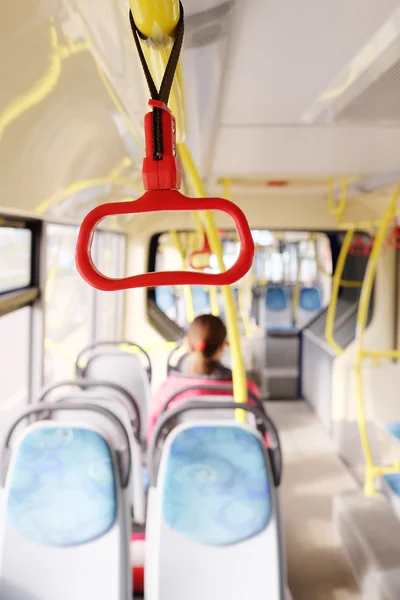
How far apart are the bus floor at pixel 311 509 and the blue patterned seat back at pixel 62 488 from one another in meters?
1.57

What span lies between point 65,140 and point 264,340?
5480mm

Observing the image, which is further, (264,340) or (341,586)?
(264,340)

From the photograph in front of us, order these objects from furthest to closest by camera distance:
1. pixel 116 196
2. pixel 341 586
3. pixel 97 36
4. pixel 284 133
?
pixel 116 196 < pixel 341 586 < pixel 284 133 < pixel 97 36

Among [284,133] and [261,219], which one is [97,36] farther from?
[261,219]

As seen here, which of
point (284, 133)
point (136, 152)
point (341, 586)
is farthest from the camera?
point (136, 152)

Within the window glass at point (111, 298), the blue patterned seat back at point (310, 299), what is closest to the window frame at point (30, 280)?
the window glass at point (111, 298)

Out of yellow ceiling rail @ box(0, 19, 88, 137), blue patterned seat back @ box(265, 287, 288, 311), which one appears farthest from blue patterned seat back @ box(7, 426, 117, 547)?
blue patterned seat back @ box(265, 287, 288, 311)

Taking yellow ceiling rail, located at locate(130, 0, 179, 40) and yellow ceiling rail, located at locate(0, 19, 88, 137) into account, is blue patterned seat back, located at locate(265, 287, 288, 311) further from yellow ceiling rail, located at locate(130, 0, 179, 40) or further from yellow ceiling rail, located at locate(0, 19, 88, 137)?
yellow ceiling rail, located at locate(130, 0, 179, 40)

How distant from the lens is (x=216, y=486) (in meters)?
1.97

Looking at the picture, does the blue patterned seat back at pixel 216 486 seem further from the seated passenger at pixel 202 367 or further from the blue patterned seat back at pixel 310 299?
the blue patterned seat back at pixel 310 299

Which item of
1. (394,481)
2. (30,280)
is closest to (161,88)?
(30,280)

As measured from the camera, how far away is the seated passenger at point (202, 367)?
2930mm

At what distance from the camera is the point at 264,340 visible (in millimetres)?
7445

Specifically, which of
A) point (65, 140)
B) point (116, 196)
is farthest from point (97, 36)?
point (116, 196)
